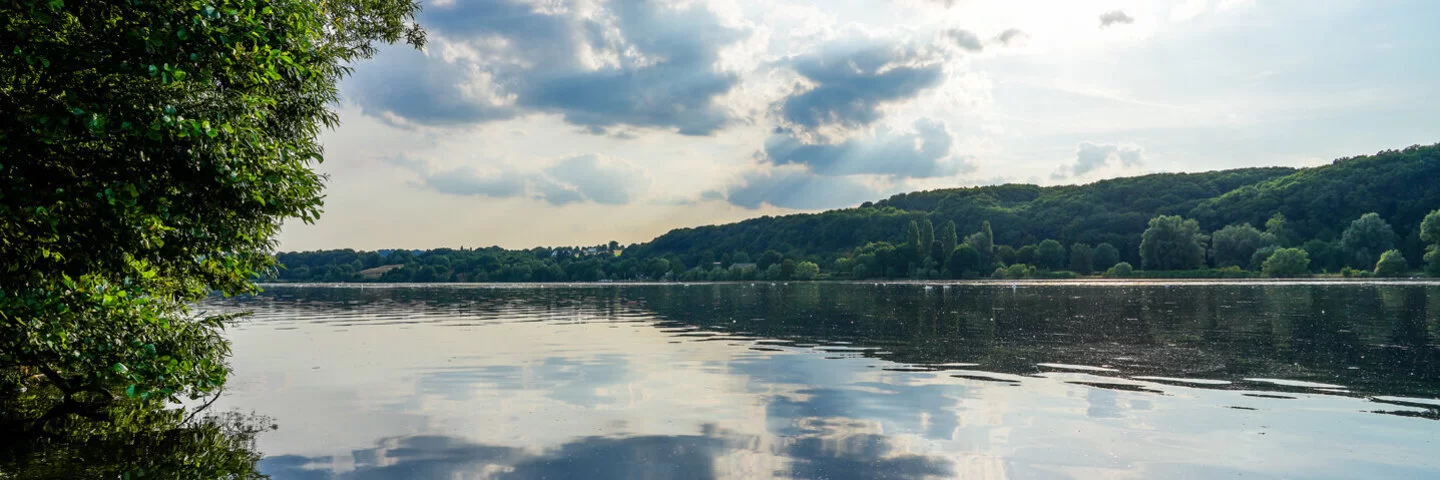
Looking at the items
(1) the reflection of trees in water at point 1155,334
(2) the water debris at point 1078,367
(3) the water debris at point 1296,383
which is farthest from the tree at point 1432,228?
(3) the water debris at point 1296,383

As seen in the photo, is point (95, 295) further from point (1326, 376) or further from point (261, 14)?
point (1326, 376)

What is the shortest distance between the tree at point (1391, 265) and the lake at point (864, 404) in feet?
504

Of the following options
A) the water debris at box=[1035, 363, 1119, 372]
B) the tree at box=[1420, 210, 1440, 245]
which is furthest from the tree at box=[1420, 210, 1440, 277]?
the water debris at box=[1035, 363, 1119, 372]

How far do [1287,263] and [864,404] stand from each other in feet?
692

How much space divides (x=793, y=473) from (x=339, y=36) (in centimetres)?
2316

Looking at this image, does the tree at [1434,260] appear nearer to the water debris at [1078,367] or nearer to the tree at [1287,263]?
the tree at [1287,263]

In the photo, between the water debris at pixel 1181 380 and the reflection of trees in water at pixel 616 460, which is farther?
the water debris at pixel 1181 380

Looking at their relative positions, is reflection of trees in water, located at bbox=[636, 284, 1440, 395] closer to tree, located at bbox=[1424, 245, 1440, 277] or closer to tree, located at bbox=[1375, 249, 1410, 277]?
tree, located at bbox=[1424, 245, 1440, 277]

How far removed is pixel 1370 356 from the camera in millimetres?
36031

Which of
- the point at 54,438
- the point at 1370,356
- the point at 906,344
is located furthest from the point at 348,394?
the point at 1370,356

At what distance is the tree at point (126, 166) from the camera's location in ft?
44.4

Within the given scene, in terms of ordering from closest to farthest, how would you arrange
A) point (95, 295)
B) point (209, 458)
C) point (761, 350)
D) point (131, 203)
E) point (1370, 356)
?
point (131, 203) → point (95, 295) → point (209, 458) → point (1370, 356) → point (761, 350)

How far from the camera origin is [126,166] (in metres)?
14.3

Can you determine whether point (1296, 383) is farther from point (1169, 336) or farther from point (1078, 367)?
point (1169, 336)
